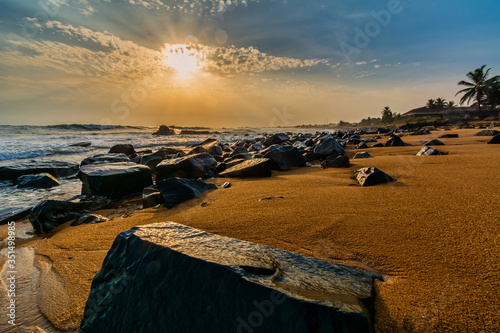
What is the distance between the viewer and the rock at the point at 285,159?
4576mm

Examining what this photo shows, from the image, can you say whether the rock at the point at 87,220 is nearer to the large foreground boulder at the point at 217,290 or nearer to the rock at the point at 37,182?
the large foreground boulder at the point at 217,290

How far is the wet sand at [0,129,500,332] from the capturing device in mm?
908

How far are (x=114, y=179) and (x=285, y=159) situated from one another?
10.3 ft

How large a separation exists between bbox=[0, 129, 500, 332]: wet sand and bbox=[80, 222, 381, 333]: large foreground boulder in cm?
19

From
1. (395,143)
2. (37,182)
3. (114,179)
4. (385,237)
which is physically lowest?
(37,182)

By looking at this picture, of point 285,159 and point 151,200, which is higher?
point 285,159

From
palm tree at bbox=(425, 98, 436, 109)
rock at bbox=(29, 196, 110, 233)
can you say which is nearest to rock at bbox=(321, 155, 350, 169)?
rock at bbox=(29, 196, 110, 233)

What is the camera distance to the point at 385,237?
1.43 meters

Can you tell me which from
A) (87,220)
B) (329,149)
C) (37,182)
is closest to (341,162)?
(329,149)

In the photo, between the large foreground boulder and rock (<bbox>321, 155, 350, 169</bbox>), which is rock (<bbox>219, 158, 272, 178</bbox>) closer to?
rock (<bbox>321, 155, 350, 169</bbox>)

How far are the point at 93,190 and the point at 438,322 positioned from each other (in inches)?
166

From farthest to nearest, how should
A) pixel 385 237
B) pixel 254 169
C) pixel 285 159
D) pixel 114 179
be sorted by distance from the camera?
pixel 285 159, pixel 254 169, pixel 114 179, pixel 385 237

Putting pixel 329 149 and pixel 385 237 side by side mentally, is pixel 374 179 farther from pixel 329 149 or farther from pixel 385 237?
pixel 329 149

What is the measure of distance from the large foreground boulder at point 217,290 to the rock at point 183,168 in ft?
10.8
